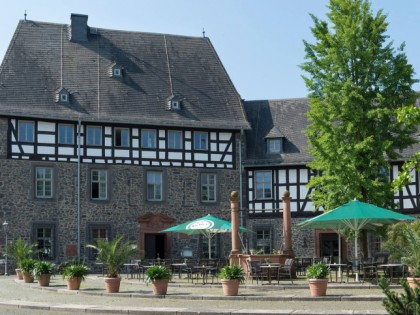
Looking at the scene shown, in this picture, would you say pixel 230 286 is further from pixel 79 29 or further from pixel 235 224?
pixel 79 29

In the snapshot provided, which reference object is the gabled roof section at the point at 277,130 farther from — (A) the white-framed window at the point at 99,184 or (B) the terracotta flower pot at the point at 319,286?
(B) the terracotta flower pot at the point at 319,286

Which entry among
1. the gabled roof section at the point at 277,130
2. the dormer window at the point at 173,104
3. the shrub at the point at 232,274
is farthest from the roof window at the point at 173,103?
the shrub at the point at 232,274

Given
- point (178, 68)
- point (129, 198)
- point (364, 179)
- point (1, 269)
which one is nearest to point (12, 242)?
point (1, 269)

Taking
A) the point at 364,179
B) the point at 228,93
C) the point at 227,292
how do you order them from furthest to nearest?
1. the point at 228,93
2. the point at 364,179
3. the point at 227,292

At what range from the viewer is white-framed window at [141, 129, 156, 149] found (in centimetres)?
3800

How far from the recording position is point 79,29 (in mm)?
40656

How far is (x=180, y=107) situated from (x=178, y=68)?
11.0 feet

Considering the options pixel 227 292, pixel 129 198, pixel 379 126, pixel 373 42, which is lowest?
pixel 227 292

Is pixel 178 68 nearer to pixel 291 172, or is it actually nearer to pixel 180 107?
pixel 180 107

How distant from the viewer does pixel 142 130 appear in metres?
38.1

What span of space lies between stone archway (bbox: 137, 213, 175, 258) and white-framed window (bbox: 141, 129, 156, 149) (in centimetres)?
332

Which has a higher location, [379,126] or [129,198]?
[379,126]

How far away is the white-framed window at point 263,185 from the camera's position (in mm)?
39062

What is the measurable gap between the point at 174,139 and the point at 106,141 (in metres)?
3.37
